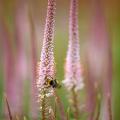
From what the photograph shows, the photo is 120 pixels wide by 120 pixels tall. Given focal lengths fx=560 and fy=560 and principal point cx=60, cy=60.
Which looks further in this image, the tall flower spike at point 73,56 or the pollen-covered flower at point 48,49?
the tall flower spike at point 73,56

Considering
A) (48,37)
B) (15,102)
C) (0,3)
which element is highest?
(0,3)

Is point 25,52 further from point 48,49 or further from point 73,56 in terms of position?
point 48,49

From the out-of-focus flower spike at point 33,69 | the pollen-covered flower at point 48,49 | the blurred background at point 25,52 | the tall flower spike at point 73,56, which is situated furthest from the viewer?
the blurred background at point 25,52

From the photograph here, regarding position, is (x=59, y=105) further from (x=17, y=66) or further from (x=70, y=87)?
(x=17, y=66)

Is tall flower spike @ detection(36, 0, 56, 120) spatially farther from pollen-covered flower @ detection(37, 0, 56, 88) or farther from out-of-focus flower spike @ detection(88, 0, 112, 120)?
out-of-focus flower spike @ detection(88, 0, 112, 120)

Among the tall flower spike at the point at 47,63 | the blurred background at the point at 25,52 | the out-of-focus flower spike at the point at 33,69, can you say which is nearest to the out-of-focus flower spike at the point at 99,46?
the blurred background at the point at 25,52

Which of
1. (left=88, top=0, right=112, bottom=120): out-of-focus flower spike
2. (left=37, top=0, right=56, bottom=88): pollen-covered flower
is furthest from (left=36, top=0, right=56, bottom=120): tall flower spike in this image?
(left=88, top=0, right=112, bottom=120): out-of-focus flower spike

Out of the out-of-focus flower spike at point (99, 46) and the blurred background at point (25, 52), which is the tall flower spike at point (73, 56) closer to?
the blurred background at point (25, 52)

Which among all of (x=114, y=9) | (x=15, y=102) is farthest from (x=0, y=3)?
(x=114, y=9)
